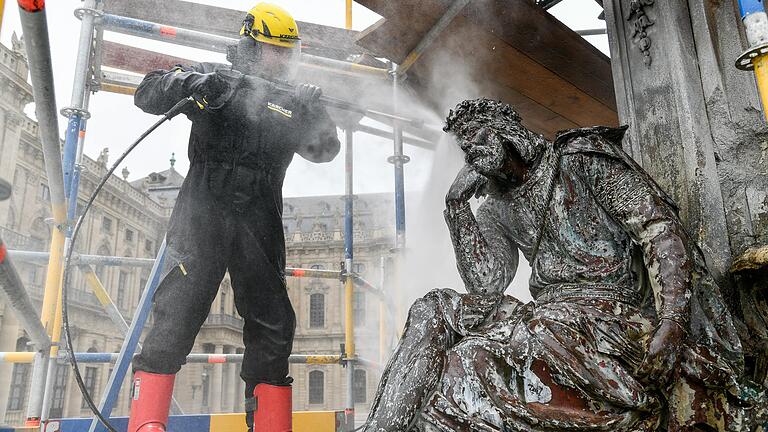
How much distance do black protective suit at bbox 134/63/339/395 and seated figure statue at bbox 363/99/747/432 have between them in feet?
3.43

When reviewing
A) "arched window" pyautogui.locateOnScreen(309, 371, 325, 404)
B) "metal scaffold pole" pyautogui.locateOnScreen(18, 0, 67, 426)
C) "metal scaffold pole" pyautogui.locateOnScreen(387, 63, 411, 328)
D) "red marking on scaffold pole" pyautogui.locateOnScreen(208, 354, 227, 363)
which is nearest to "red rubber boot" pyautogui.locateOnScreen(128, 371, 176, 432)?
"metal scaffold pole" pyautogui.locateOnScreen(18, 0, 67, 426)

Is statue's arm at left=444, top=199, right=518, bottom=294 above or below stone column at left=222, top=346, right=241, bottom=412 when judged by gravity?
above

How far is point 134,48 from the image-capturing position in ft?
13.8

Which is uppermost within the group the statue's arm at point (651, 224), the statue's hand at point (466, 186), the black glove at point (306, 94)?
the black glove at point (306, 94)

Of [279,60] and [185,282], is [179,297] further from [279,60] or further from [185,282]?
[279,60]

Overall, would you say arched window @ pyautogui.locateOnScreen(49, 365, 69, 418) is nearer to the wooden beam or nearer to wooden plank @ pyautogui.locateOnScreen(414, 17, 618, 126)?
the wooden beam

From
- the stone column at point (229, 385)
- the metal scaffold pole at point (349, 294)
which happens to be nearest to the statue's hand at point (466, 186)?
the metal scaffold pole at point (349, 294)

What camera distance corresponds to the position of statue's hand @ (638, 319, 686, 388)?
1.71 meters

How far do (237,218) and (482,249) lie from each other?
129cm

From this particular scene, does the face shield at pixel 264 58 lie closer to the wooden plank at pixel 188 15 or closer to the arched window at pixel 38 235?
the wooden plank at pixel 188 15

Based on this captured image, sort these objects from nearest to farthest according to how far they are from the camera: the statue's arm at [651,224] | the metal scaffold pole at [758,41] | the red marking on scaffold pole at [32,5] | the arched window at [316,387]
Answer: the red marking on scaffold pole at [32,5], the metal scaffold pole at [758,41], the statue's arm at [651,224], the arched window at [316,387]

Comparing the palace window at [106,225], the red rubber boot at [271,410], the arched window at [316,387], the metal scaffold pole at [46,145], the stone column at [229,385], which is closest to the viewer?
the metal scaffold pole at [46,145]

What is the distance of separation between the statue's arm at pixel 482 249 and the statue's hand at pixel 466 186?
22 millimetres

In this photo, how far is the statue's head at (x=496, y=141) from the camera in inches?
91.2
